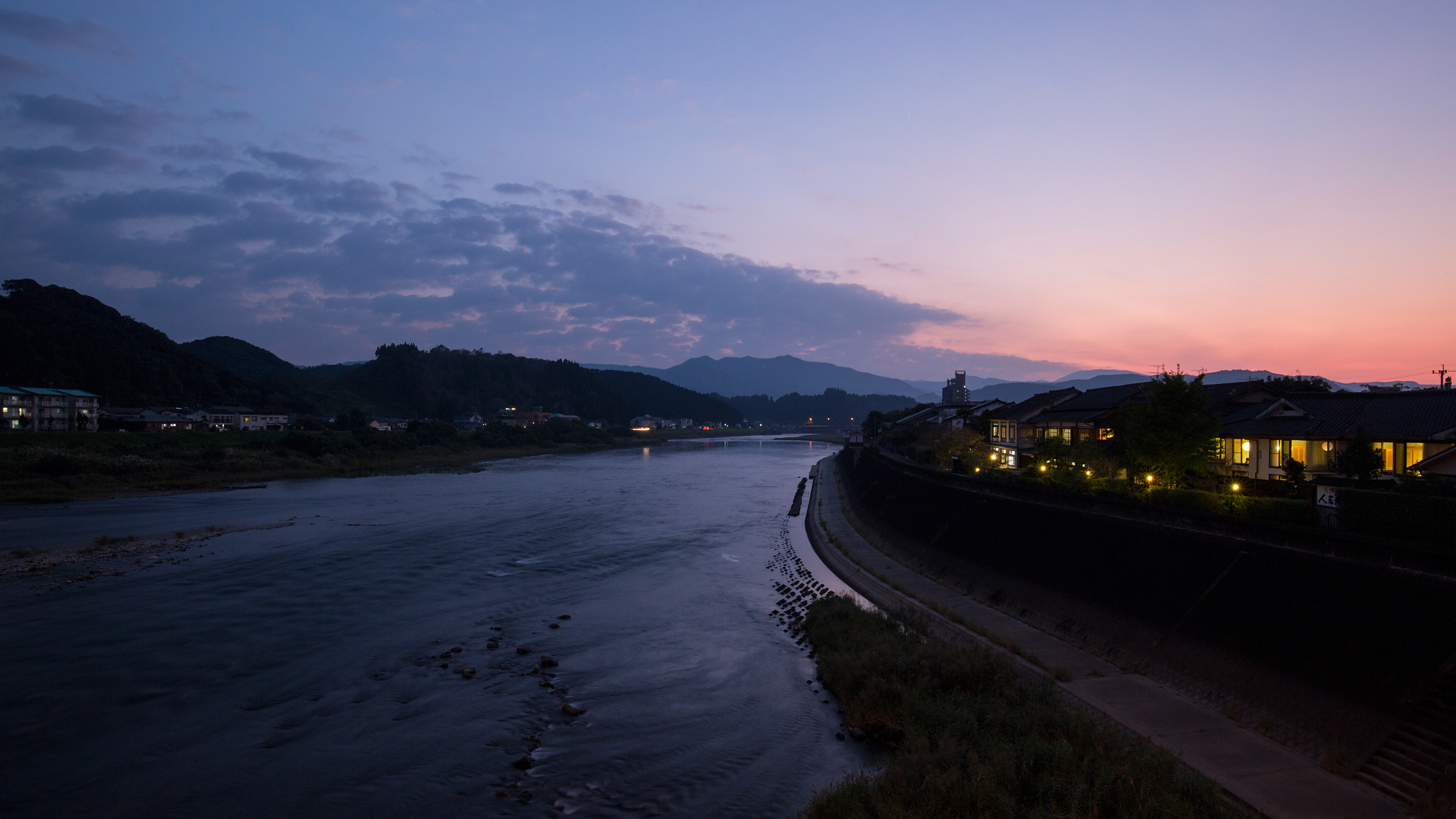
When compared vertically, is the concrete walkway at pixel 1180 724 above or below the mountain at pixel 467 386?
below

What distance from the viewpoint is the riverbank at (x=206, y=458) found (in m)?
39.0

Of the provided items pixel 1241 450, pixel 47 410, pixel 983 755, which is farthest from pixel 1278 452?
pixel 47 410

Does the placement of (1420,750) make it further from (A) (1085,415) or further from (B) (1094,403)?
(B) (1094,403)

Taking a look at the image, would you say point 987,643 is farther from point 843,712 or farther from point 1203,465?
point 1203,465

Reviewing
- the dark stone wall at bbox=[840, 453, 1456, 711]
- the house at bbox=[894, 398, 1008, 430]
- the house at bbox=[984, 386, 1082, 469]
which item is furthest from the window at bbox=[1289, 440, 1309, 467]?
the house at bbox=[894, 398, 1008, 430]

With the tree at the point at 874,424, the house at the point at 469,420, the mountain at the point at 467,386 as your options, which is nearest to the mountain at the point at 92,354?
the mountain at the point at 467,386

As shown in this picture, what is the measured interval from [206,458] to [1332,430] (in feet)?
224

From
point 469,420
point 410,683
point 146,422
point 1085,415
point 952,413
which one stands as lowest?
point 410,683

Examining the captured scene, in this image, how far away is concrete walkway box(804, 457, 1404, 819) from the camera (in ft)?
22.9

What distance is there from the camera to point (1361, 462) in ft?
53.2

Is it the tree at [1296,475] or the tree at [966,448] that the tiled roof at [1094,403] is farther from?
the tree at [1296,475]

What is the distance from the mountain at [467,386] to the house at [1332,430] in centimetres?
12817

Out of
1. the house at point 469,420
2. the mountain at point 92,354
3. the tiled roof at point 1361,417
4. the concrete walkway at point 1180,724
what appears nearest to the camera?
the concrete walkway at point 1180,724

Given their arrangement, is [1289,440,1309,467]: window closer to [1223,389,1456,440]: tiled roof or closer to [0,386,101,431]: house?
[1223,389,1456,440]: tiled roof
